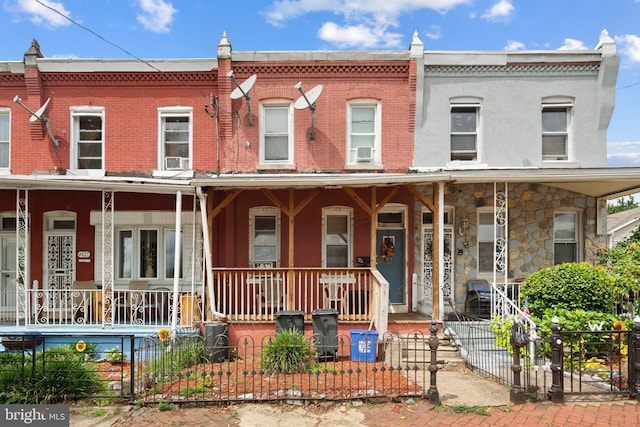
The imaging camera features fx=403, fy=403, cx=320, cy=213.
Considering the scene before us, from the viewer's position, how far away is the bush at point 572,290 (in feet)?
24.0

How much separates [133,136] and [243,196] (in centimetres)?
348

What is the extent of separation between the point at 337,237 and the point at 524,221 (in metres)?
4.84

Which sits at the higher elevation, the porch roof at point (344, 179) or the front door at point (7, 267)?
the porch roof at point (344, 179)

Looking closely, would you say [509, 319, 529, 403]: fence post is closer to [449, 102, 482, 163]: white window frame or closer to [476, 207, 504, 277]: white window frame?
[476, 207, 504, 277]: white window frame

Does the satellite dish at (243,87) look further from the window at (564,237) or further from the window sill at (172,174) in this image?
the window at (564,237)

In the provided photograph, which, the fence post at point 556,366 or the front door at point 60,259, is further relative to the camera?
the front door at point 60,259

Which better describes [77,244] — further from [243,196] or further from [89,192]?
[243,196]

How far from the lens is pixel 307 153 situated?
10.7 m

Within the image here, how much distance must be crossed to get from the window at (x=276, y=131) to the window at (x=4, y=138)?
699 centimetres

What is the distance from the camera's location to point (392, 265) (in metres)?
10.6

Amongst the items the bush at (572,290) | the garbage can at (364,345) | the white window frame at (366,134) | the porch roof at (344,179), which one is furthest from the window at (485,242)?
the garbage can at (364,345)

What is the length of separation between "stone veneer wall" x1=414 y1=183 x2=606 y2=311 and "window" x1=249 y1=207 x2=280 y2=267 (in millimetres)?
3727

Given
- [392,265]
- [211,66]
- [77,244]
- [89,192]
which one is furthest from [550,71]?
[77,244]

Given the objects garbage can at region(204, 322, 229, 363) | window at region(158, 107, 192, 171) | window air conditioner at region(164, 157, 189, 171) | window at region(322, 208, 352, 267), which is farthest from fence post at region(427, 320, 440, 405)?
window air conditioner at region(164, 157, 189, 171)
